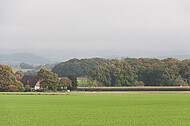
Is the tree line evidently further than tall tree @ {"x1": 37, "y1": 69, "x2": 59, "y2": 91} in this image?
No

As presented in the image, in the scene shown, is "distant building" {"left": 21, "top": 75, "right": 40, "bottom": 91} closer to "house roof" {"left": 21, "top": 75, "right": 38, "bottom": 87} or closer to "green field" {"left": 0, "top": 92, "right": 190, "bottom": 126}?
"house roof" {"left": 21, "top": 75, "right": 38, "bottom": 87}

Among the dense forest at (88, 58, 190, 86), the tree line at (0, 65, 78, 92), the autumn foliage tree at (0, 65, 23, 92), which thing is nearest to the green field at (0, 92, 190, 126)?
the autumn foliage tree at (0, 65, 23, 92)

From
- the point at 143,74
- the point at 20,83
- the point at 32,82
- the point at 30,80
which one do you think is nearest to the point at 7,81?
the point at 20,83

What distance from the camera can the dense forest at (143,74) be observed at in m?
134

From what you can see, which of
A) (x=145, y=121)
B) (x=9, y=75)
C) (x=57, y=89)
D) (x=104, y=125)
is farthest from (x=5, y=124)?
(x=57, y=89)

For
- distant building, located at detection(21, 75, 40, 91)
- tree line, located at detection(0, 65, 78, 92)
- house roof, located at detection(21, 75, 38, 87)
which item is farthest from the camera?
house roof, located at detection(21, 75, 38, 87)

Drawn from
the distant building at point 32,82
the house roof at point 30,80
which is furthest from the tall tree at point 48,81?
the house roof at point 30,80

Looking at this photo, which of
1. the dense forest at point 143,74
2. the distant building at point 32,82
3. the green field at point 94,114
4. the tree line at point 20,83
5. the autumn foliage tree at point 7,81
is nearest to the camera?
the green field at point 94,114

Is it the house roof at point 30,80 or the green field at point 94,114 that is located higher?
the house roof at point 30,80

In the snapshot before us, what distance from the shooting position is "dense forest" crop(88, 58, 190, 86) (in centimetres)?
13375

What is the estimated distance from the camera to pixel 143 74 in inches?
5797

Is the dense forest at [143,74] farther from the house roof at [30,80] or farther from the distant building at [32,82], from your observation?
the house roof at [30,80]

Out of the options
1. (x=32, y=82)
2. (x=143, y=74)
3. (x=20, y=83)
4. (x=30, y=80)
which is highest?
(x=143, y=74)

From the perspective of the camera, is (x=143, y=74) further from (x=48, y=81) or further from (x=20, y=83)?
(x=20, y=83)
